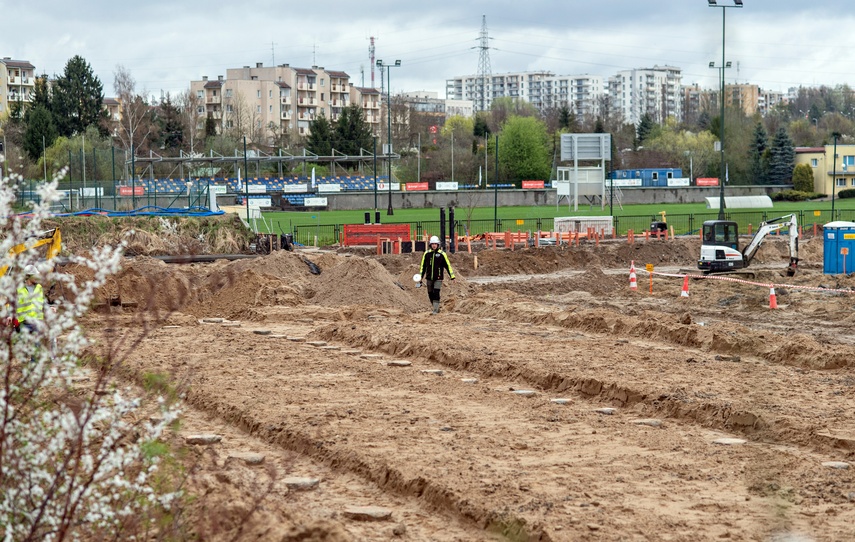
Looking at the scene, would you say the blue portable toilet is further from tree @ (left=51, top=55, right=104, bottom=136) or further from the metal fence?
tree @ (left=51, top=55, right=104, bottom=136)

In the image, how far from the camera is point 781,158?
98.3 m

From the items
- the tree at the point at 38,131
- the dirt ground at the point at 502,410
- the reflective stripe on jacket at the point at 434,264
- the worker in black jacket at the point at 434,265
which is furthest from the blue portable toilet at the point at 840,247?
the tree at the point at 38,131

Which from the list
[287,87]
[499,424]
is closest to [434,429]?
[499,424]

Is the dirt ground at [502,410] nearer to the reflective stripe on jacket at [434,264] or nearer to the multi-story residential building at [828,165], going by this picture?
the reflective stripe on jacket at [434,264]

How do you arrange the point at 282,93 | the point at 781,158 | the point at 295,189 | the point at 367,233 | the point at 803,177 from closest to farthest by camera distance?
the point at 367,233 → the point at 295,189 → the point at 803,177 → the point at 781,158 → the point at 282,93

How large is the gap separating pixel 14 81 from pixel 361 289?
447 feet

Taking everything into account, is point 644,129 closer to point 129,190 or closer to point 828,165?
point 828,165

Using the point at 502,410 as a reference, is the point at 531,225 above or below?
above

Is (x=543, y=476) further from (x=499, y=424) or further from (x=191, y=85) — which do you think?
(x=191, y=85)

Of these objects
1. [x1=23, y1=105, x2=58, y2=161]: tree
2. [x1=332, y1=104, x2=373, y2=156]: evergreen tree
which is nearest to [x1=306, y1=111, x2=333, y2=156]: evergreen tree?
[x1=332, y1=104, x2=373, y2=156]: evergreen tree

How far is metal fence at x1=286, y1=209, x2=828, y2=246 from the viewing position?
50.5m

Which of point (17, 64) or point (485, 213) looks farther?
point (17, 64)

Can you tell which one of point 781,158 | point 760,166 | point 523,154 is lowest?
point 760,166

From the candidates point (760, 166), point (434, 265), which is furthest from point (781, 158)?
point (434, 265)
